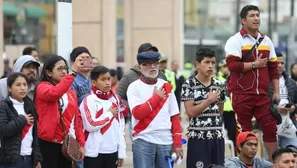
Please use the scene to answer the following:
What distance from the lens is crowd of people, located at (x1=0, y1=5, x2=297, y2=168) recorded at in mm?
10391

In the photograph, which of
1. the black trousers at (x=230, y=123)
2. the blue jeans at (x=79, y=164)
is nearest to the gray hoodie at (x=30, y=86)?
the blue jeans at (x=79, y=164)

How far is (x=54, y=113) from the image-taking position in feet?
34.1

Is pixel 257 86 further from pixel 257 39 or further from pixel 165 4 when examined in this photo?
pixel 165 4

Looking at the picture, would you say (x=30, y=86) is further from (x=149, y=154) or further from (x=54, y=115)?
(x=149, y=154)

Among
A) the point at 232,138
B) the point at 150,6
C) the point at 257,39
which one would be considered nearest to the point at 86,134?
the point at 257,39

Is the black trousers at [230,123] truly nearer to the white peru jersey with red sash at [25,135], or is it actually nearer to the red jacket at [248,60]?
the red jacket at [248,60]

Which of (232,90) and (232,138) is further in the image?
(232,138)

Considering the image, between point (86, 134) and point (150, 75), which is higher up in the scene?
point (150, 75)

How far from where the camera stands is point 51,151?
1053 centimetres

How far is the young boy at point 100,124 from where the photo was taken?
10570mm

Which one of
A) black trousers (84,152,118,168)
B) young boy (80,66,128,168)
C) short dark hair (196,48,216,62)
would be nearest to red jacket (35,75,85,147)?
young boy (80,66,128,168)

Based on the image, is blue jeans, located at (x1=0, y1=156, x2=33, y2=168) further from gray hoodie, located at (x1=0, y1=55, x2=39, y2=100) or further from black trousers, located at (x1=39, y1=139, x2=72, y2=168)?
gray hoodie, located at (x1=0, y1=55, x2=39, y2=100)

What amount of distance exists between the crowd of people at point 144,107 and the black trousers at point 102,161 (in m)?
0.01

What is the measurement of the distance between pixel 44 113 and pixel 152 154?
4.58 feet
